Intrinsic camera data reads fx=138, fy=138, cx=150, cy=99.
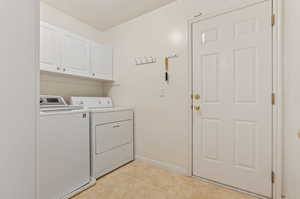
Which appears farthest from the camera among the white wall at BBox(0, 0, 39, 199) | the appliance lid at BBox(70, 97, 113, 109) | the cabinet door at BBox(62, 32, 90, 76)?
the appliance lid at BBox(70, 97, 113, 109)

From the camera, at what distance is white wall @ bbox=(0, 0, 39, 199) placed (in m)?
0.52

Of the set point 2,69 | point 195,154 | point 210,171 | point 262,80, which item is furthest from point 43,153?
point 262,80

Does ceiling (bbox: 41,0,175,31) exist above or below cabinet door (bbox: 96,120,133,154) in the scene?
above

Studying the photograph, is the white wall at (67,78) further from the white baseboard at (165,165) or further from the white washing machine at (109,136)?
the white baseboard at (165,165)

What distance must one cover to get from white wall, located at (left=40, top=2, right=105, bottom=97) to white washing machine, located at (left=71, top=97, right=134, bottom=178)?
0.92 ft

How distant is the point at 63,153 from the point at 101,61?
169 cm

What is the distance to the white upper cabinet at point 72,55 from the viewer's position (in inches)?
72.6

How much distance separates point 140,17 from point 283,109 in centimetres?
237

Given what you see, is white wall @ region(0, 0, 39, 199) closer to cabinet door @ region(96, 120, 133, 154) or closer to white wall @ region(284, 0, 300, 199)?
cabinet door @ region(96, 120, 133, 154)

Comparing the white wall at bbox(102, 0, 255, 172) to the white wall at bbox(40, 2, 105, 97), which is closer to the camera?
the white wall at bbox(102, 0, 255, 172)

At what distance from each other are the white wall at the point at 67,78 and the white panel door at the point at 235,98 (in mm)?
1985

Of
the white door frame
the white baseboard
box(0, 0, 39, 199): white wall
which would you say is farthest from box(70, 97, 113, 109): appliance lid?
the white door frame

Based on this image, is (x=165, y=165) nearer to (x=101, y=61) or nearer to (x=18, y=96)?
(x=18, y=96)

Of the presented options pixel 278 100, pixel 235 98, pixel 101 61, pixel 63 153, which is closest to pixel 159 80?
pixel 235 98
